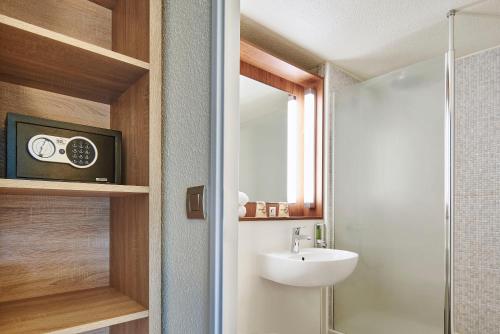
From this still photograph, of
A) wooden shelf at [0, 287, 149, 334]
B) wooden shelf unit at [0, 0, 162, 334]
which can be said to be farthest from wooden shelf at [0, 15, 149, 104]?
wooden shelf at [0, 287, 149, 334]

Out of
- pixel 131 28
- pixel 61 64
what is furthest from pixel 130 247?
pixel 131 28

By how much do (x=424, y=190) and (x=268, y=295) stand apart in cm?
106

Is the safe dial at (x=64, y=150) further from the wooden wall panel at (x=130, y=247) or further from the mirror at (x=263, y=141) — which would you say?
the mirror at (x=263, y=141)

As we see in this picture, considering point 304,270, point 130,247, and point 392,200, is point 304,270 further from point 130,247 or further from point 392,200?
point 130,247

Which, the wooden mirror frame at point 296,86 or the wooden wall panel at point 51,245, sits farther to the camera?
the wooden mirror frame at point 296,86

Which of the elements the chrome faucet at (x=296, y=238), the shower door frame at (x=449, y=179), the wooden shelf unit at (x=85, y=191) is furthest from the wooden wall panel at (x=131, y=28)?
the shower door frame at (x=449, y=179)

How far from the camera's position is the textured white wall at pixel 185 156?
0.69m

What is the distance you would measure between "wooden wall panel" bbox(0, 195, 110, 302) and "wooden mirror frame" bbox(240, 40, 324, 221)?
2.89 feet

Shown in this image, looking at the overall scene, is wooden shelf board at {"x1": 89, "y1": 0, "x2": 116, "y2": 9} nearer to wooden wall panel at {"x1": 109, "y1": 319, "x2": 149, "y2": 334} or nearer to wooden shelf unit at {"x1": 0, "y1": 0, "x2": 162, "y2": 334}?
wooden shelf unit at {"x1": 0, "y1": 0, "x2": 162, "y2": 334}

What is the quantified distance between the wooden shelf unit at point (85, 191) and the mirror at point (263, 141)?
0.91 m

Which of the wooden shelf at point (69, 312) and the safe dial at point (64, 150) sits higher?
the safe dial at point (64, 150)

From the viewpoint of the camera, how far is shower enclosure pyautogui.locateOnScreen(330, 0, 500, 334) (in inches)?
65.9

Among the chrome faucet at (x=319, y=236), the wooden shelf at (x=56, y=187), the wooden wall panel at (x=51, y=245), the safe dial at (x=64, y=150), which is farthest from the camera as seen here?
the chrome faucet at (x=319, y=236)

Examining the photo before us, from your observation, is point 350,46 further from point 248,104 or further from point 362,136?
point 248,104
